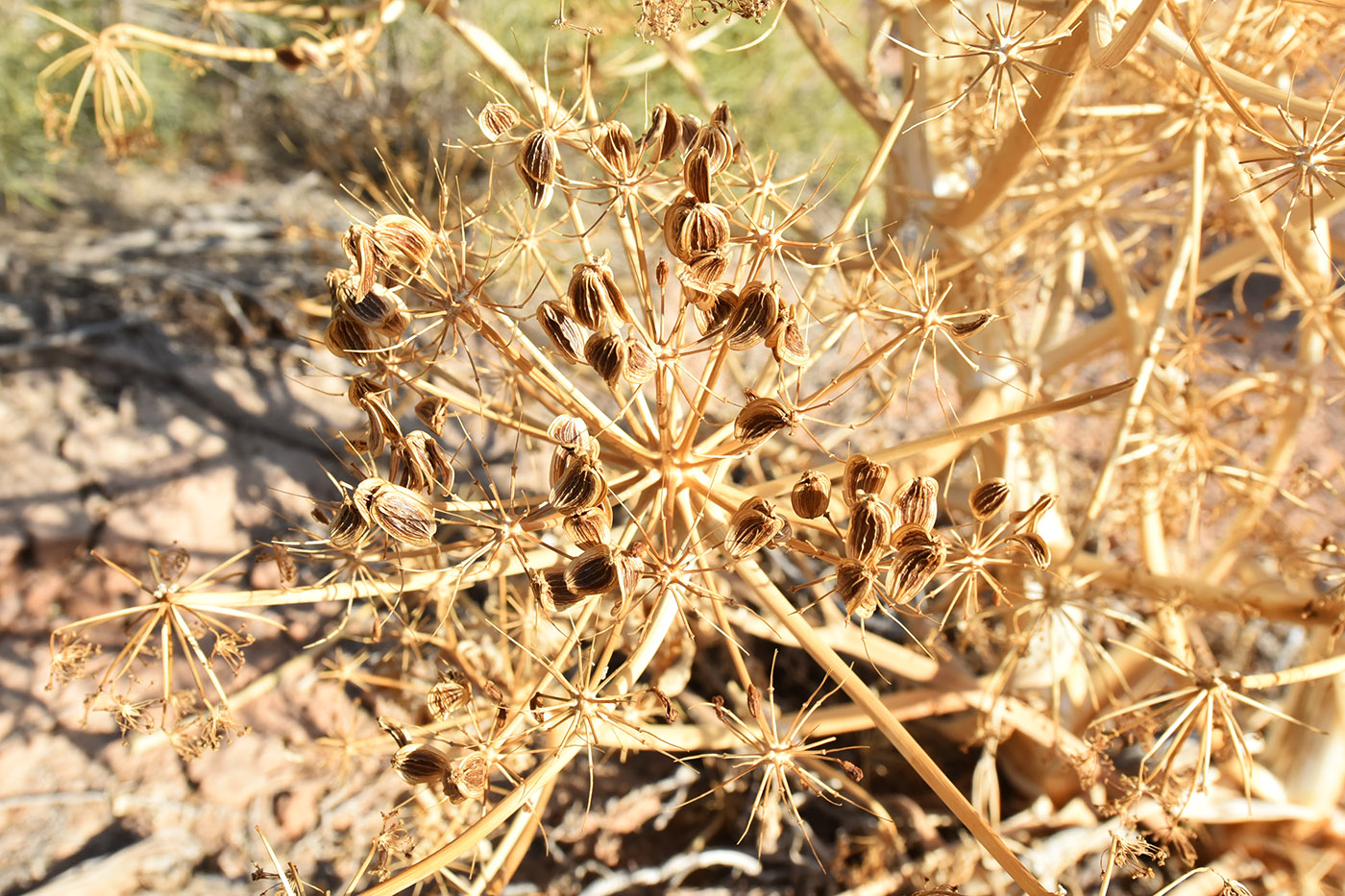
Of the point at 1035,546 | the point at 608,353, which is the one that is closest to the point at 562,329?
the point at 608,353

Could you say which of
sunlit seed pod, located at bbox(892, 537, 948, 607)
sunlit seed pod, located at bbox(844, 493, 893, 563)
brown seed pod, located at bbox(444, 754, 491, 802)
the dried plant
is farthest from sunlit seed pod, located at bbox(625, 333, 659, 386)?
brown seed pod, located at bbox(444, 754, 491, 802)

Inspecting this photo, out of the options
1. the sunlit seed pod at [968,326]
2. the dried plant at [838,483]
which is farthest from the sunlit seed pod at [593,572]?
the sunlit seed pod at [968,326]

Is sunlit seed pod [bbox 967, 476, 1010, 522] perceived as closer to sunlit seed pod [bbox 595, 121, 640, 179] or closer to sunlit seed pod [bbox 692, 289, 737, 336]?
sunlit seed pod [bbox 692, 289, 737, 336]

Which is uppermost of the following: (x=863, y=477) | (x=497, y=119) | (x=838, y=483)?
(x=838, y=483)

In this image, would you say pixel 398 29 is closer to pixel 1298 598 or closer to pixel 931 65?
pixel 931 65

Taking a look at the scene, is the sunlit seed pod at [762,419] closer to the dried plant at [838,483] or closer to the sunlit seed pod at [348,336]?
the dried plant at [838,483]

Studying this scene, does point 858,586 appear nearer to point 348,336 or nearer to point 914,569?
point 914,569
